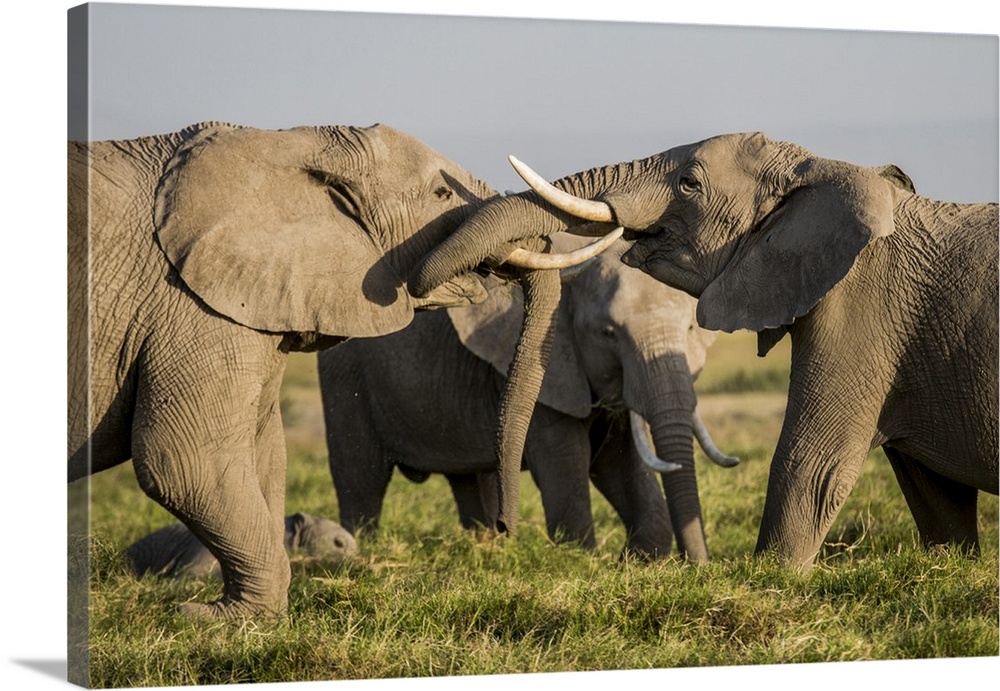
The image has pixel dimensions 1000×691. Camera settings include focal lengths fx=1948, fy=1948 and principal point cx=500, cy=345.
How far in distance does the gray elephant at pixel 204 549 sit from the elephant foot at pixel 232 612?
80.3 inches

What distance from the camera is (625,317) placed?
9695mm

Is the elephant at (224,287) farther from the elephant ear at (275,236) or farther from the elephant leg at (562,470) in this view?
the elephant leg at (562,470)

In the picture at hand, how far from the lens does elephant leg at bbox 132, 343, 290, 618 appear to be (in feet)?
23.5

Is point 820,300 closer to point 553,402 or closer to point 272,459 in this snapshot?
point 272,459

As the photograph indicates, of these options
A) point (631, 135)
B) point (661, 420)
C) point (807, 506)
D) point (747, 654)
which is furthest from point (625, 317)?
point (747, 654)

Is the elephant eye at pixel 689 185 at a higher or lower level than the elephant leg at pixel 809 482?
higher

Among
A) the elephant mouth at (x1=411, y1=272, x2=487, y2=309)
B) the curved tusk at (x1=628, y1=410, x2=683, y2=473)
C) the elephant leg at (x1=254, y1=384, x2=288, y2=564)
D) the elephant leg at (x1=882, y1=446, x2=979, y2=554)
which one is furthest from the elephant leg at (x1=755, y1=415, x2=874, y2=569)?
the elephant leg at (x1=254, y1=384, x2=288, y2=564)

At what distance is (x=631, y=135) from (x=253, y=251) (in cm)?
218

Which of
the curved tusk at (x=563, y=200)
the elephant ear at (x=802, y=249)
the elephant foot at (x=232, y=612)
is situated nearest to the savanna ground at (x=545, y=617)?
the elephant foot at (x=232, y=612)

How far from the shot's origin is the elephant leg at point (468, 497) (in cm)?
1131

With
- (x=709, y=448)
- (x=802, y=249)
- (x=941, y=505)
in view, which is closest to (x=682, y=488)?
(x=709, y=448)

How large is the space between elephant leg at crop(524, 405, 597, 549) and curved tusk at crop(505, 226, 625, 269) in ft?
7.39

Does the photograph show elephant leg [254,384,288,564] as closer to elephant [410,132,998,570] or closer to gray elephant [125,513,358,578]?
elephant [410,132,998,570]

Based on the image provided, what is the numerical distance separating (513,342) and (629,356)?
0.87 m
